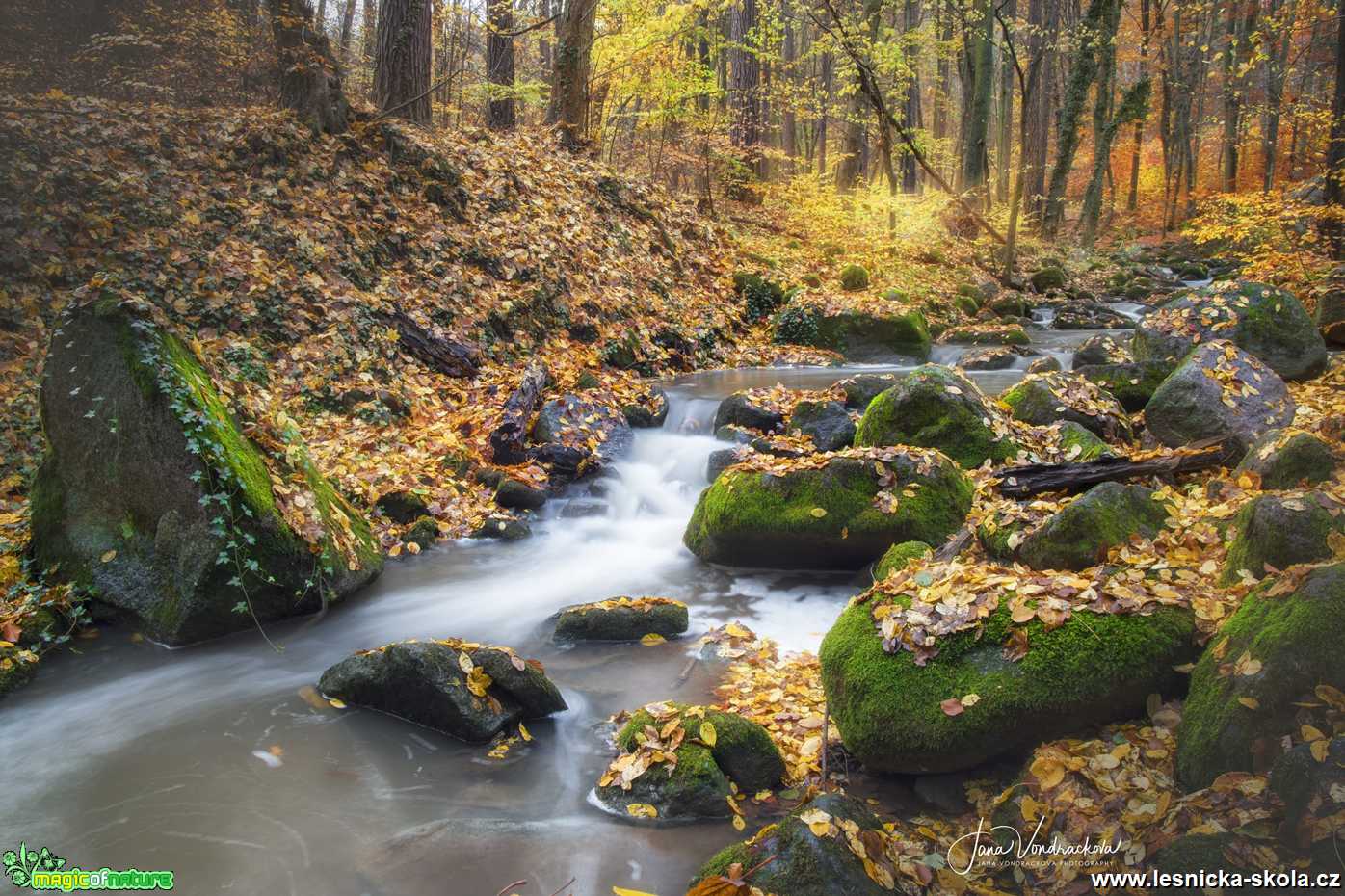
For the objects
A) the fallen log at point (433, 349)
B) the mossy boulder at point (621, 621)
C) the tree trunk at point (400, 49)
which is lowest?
the mossy boulder at point (621, 621)

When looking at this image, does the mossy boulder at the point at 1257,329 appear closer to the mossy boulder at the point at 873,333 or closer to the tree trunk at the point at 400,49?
the mossy boulder at the point at 873,333

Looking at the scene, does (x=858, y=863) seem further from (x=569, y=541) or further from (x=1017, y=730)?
(x=569, y=541)

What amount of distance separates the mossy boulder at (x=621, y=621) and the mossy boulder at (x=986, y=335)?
1159cm

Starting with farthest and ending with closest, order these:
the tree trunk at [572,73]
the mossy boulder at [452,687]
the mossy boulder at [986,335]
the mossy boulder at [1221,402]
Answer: the tree trunk at [572,73]
the mossy boulder at [986,335]
the mossy boulder at [1221,402]
the mossy boulder at [452,687]

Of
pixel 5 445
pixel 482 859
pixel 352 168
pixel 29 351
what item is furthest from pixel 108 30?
pixel 482 859

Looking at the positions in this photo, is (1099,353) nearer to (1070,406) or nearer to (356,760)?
(1070,406)

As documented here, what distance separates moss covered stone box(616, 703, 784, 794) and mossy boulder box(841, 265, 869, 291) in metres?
15.5

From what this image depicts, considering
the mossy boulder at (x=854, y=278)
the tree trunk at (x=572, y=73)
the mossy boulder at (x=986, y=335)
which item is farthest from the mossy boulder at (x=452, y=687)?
the mossy boulder at (x=854, y=278)

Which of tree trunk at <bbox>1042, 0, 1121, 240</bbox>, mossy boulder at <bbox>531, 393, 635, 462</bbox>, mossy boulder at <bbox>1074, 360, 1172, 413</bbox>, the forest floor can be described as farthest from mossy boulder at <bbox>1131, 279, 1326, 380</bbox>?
tree trunk at <bbox>1042, 0, 1121, 240</bbox>

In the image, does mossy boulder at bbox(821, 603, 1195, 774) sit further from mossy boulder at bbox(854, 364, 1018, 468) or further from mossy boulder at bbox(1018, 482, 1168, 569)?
mossy boulder at bbox(854, 364, 1018, 468)

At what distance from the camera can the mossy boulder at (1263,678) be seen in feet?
9.98

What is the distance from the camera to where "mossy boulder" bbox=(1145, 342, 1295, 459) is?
289 inches

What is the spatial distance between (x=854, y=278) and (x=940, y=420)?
1121cm

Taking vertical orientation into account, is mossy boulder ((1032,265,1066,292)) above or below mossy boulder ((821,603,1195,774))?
above
